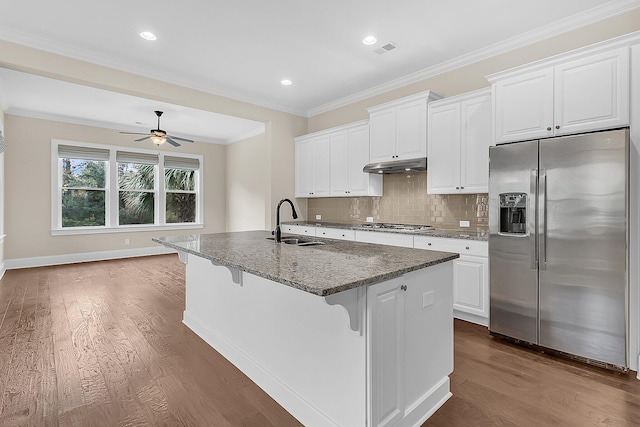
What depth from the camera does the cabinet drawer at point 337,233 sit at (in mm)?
4320

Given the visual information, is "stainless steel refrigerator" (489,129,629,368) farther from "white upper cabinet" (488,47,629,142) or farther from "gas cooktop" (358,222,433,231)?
"gas cooktop" (358,222,433,231)

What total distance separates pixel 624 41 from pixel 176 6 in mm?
3540

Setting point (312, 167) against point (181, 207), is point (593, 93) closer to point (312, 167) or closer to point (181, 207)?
point (312, 167)

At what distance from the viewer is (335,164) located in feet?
16.5

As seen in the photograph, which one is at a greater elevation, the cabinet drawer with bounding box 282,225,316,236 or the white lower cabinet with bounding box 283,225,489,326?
the cabinet drawer with bounding box 282,225,316,236

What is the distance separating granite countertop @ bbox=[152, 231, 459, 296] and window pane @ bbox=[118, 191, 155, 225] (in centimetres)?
539

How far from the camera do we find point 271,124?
213 inches

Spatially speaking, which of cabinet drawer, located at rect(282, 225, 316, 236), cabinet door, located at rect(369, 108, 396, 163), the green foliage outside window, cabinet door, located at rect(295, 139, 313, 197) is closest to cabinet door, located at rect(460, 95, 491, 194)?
cabinet door, located at rect(369, 108, 396, 163)

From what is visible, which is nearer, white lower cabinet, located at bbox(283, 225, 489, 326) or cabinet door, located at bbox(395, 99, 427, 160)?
white lower cabinet, located at bbox(283, 225, 489, 326)

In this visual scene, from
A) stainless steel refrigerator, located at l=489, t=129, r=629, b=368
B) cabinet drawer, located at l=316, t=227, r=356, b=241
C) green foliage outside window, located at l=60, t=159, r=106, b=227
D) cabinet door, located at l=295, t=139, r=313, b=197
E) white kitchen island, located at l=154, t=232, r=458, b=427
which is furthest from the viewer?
green foliage outside window, located at l=60, t=159, r=106, b=227

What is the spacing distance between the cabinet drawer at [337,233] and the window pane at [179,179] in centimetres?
459

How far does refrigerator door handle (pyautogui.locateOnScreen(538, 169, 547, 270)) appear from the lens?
255cm

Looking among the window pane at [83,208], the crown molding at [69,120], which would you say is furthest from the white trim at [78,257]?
the crown molding at [69,120]

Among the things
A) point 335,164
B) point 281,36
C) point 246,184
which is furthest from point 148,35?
point 246,184
